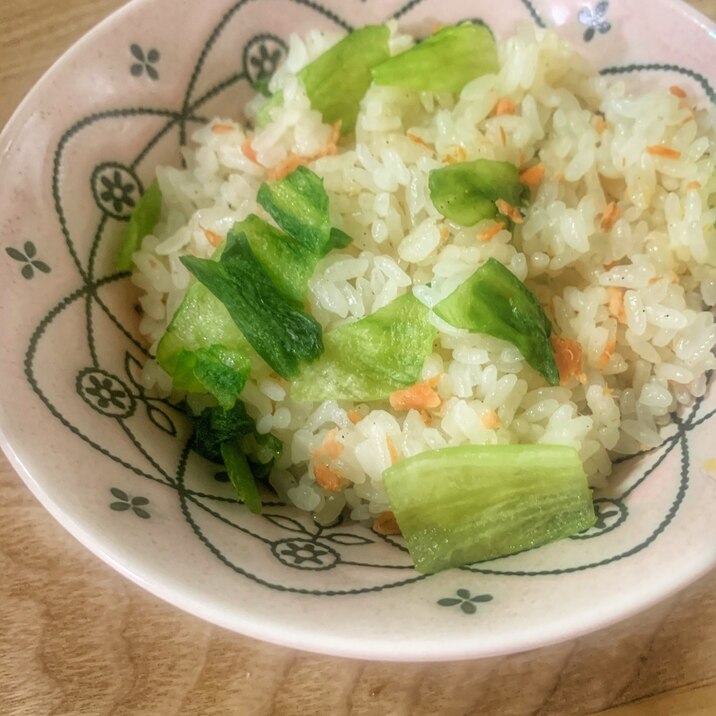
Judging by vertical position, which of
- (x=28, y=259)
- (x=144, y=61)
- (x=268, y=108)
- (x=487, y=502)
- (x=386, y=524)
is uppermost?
(x=144, y=61)

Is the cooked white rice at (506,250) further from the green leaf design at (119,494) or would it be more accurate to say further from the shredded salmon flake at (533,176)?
the green leaf design at (119,494)

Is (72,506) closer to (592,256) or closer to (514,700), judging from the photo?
(514,700)

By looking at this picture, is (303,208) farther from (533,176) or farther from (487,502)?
(487,502)

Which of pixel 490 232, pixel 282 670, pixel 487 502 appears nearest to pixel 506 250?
pixel 490 232

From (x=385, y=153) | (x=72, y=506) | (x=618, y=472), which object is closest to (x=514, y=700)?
(x=618, y=472)

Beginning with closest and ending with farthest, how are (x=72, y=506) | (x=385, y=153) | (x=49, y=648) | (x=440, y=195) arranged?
(x=72, y=506) < (x=49, y=648) < (x=440, y=195) < (x=385, y=153)

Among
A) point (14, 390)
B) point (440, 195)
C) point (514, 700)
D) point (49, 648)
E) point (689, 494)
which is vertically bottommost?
point (514, 700)

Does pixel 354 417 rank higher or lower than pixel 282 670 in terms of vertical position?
higher
